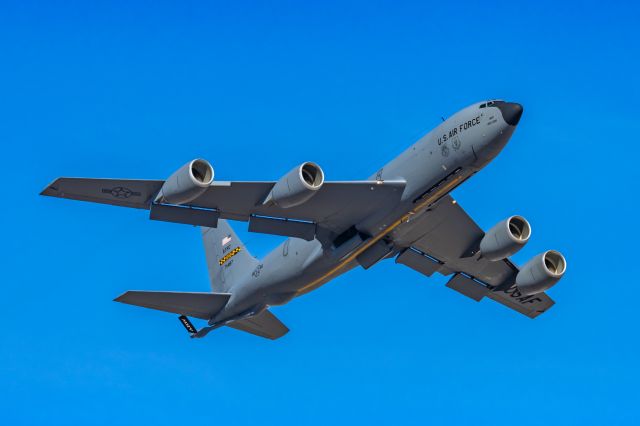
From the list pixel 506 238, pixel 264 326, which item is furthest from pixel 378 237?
pixel 264 326

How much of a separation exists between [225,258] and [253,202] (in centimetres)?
1236

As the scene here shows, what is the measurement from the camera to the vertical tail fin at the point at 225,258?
51969mm

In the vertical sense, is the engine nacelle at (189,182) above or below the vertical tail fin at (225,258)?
below

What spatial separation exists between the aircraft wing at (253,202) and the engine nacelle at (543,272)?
29.3ft

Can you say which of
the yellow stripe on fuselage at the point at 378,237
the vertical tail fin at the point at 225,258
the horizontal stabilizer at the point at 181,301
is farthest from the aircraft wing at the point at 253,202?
the vertical tail fin at the point at 225,258

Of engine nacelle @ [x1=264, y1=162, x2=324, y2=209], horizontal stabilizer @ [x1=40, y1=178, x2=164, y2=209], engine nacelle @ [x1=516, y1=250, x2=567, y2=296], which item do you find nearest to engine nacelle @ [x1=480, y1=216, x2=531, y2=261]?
engine nacelle @ [x1=516, y1=250, x2=567, y2=296]

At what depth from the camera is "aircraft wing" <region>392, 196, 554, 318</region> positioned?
46.5 metres

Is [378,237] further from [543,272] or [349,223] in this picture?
[543,272]

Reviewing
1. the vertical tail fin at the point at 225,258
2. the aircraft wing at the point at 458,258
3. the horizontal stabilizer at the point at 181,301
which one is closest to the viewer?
the horizontal stabilizer at the point at 181,301

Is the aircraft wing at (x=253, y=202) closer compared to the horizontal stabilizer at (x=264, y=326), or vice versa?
the aircraft wing at (x=253, y=202)

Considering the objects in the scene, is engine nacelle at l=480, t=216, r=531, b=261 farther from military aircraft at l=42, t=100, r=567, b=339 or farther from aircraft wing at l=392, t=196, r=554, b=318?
aircraft wing at l=392, t=196, r=554, b=318

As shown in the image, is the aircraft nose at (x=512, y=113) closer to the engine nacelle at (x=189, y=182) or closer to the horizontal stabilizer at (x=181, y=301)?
the engine nacelle at (x=189, y=182)

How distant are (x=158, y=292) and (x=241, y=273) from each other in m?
5.97

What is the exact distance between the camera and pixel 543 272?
4803 centimetres
